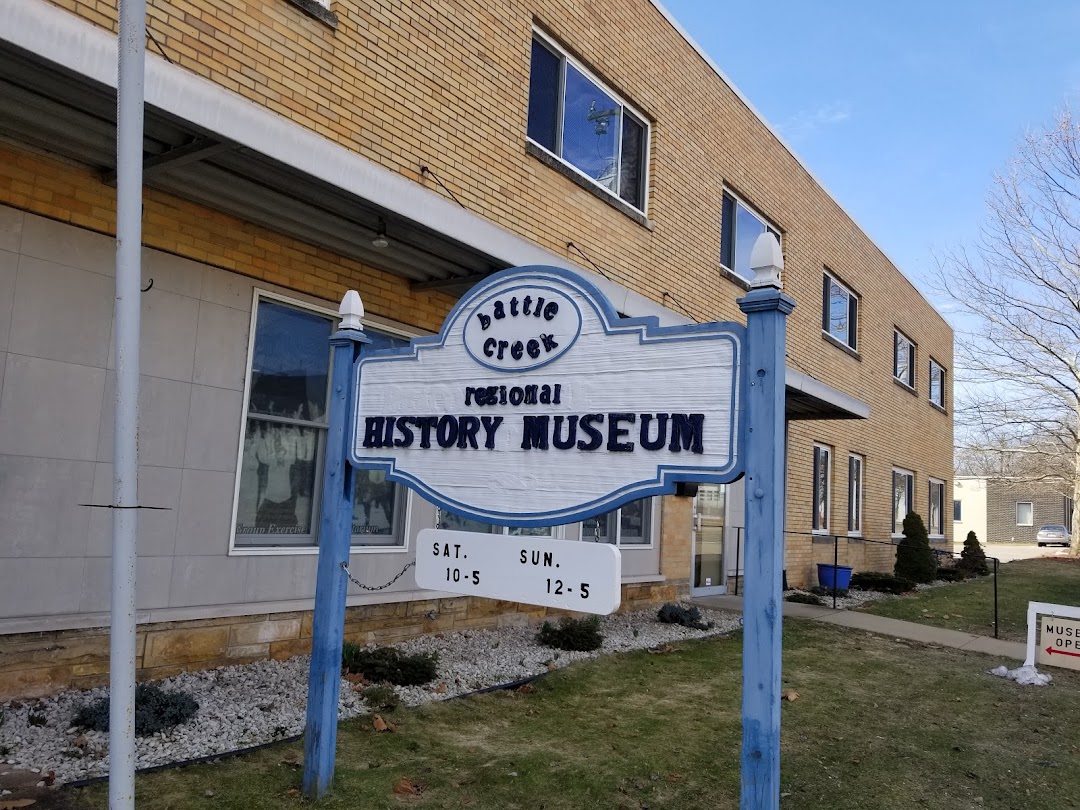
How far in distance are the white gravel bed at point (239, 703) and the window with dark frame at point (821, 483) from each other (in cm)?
878

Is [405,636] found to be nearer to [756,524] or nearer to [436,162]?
[436,162]

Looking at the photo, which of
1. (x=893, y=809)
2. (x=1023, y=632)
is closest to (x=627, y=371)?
(x=893, y=809)

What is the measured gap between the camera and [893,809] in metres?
4.41

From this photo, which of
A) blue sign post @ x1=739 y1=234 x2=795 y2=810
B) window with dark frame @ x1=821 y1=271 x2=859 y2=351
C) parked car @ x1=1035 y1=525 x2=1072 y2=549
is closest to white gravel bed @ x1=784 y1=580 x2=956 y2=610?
window with dark frame @ x1=821 y1=271 x2=859 y2=351

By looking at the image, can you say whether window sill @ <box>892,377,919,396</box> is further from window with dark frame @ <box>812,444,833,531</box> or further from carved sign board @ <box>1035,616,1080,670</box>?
carved sign board @ <box>1035,616,1080,670</box>

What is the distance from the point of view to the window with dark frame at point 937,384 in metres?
24.2

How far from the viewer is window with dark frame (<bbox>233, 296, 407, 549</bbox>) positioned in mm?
6461

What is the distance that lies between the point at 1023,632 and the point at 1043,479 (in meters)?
28.1

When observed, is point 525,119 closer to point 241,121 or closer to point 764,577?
point 241,121

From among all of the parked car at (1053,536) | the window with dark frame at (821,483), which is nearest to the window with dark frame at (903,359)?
the window with dark frame at (821,483)

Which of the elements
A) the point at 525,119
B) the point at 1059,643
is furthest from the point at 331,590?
the point at 1059,643

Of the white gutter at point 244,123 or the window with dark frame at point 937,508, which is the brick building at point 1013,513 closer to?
the window with dark frame at point 937,508

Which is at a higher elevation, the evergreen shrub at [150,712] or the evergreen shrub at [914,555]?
the evergreen shrub at [914,555]

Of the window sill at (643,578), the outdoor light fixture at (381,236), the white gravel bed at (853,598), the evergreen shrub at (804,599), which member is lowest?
the white gravel bed at (853,598)
